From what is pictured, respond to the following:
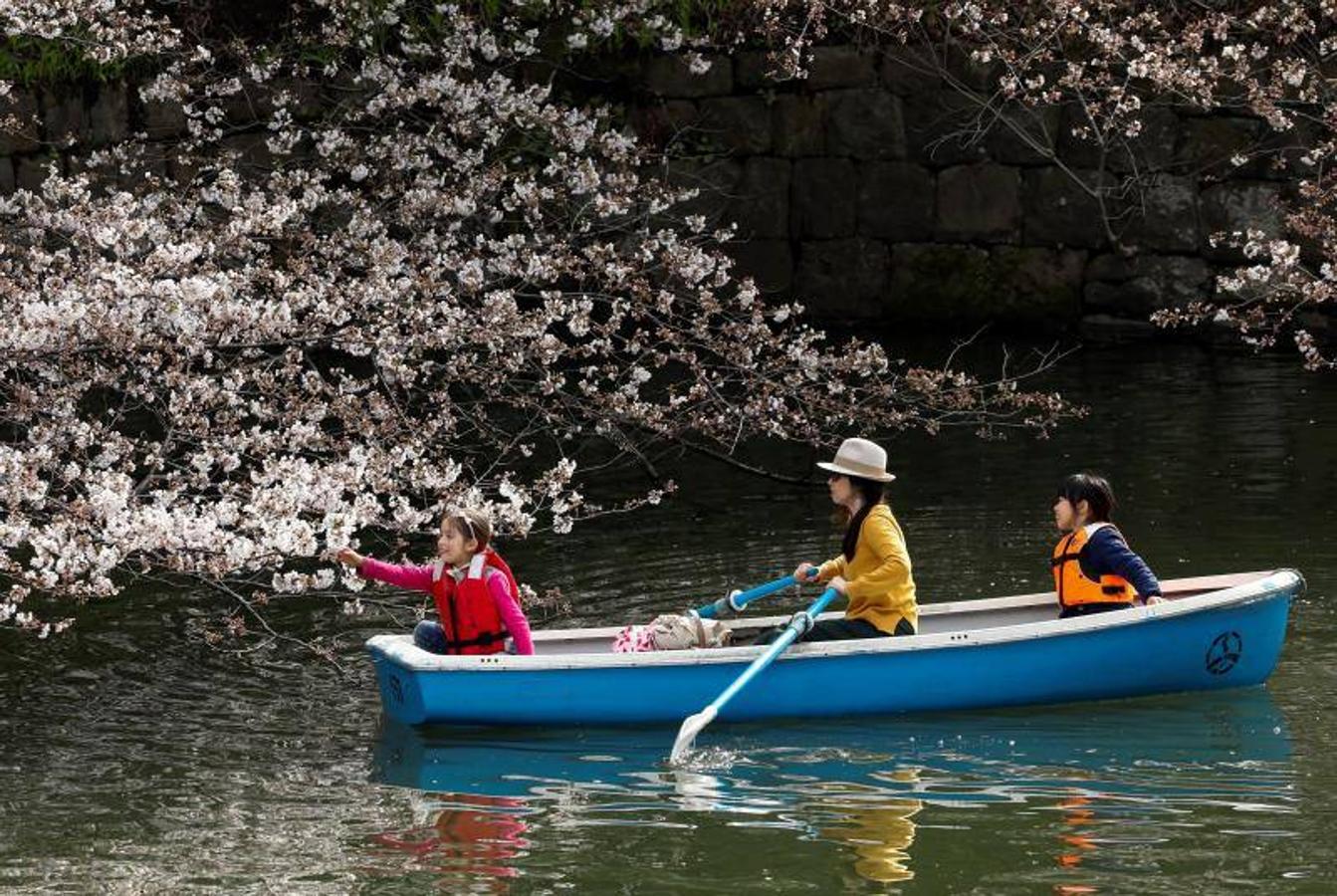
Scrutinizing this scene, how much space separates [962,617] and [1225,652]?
1.08 meters

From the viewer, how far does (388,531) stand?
1103cm

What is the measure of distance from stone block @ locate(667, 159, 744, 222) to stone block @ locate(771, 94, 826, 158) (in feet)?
1.33

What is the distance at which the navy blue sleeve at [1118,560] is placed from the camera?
7883 mm

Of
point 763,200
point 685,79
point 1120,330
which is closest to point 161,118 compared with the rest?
point 685,79

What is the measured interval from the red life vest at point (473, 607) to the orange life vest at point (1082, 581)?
2109 millimetres

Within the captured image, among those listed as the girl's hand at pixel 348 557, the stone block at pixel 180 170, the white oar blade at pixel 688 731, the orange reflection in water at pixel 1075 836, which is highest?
the stone block at pixel 180 170

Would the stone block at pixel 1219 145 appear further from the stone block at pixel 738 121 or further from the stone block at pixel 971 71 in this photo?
the stone block at pixel 738 121

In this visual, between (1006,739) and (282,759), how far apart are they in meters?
2.54

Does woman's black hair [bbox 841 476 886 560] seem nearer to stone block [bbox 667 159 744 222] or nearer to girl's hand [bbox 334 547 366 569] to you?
girl's hand [bbox 334 547 366 569]

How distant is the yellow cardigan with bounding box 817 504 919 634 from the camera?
25.6 ft

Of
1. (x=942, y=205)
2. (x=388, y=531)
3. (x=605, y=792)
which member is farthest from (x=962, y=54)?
(x=605, y=792)

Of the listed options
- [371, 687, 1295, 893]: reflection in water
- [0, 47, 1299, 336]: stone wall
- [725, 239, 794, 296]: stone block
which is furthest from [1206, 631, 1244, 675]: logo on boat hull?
[725, 239, 794, 296]: stone block

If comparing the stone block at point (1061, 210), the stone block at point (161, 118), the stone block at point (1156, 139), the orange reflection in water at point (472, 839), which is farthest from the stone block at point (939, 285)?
the orange reflection in water at point (472, 839)

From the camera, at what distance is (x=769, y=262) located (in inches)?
669
